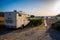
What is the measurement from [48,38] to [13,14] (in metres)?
7.26

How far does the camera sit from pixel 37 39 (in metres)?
11.0

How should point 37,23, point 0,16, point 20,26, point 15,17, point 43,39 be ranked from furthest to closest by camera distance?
point 0,16, point 37,23, point 20,26, point 15,17, point 43,39

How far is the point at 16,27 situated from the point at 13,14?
87.6 inches

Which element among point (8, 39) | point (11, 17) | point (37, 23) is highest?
point (11, 17)

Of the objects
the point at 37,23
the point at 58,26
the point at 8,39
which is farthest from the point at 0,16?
the point at 58,26

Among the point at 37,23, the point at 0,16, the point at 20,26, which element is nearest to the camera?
the point at 20,26

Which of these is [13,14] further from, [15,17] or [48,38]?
[48,38]

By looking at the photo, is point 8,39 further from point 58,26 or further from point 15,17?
point 58,26

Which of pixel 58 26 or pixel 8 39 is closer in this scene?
pixel 8 39

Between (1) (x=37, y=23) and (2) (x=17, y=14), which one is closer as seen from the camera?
(2) (x=17, y=14)

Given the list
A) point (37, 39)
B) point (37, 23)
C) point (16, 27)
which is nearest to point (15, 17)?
point (16, 27)

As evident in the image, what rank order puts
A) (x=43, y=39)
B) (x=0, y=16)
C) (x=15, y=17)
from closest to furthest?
(x=43, y=39) < (x=15, y=17) < (x=0, y=16)

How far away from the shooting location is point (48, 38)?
11211 millimetres

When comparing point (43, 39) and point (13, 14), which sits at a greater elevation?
point (13, 14)
